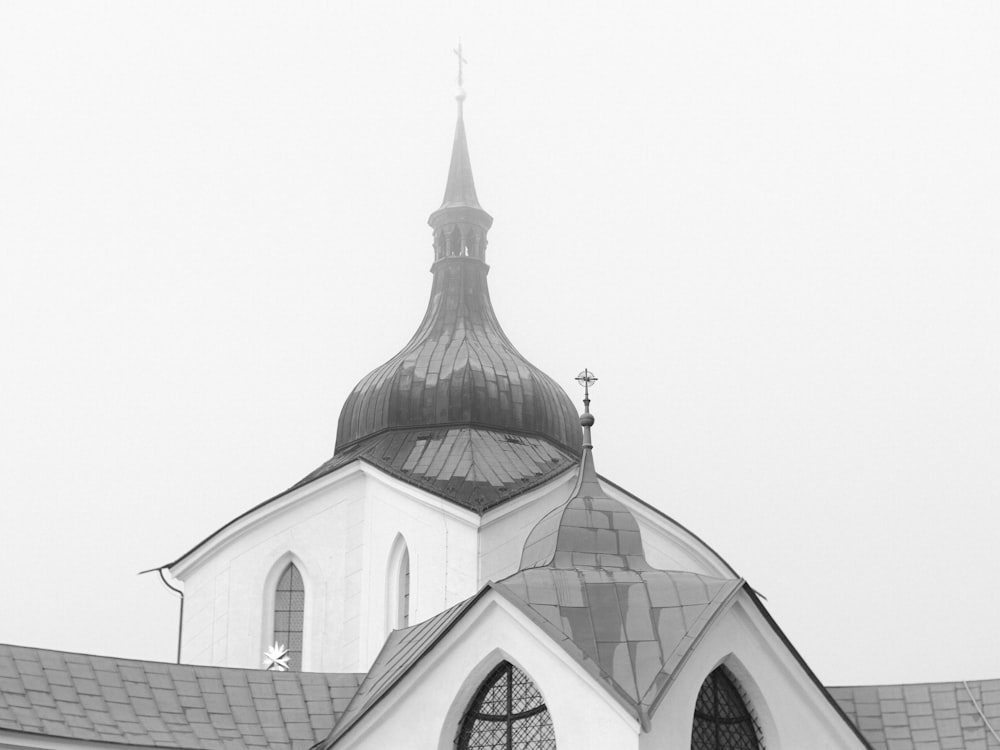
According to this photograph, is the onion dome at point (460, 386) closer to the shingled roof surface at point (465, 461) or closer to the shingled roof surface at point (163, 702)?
the shingled roof surface at point (465, 461)

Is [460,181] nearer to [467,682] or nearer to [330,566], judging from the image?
[330,566]

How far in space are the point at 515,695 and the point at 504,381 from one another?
8.90 m

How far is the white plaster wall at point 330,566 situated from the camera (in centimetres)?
2334

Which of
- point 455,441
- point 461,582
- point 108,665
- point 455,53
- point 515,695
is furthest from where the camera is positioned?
point 455,53

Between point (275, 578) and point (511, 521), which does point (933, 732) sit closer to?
point (511, 521)

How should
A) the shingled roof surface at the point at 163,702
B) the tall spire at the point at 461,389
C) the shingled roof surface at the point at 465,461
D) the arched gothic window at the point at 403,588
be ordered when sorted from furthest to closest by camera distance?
the tall spire at the point at 461,389 → the arched gothic window at the point at 403,588 → the shingled roof surface at the point at 465,461 → the shingled roof surface at the point at 163,702

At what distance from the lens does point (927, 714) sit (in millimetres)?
19094

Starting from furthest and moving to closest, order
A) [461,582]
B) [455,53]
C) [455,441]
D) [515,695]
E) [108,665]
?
[455,53], [455,441], [461,582], [108,665], [515,695]

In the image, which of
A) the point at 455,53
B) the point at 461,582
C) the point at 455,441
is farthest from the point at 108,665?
the point at 455,53

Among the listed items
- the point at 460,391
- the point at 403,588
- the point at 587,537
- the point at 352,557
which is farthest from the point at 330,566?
the point at 587,537

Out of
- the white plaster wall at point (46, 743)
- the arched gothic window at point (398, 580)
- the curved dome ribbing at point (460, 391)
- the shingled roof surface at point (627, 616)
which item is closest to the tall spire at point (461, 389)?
the curved dome ribbing at point (460, 391)

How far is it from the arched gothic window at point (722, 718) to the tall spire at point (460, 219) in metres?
12.4

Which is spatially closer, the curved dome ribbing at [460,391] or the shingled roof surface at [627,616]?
the shingled roof surface at [627,616]

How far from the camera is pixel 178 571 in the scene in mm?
26062
